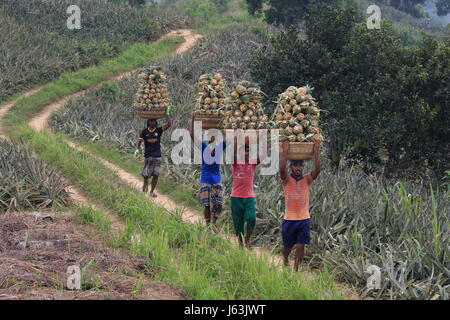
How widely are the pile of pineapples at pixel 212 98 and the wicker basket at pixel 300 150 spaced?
2471 mm

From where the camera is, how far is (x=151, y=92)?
1192 cm

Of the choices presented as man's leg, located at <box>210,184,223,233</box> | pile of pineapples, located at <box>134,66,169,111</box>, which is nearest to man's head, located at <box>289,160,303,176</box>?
man's leg, located at <box>210,184,223,233</box>

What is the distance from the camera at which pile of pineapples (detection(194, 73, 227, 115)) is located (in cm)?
946

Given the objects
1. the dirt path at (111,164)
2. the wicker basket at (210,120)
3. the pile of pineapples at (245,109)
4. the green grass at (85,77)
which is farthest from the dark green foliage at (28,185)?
the green grass at (85,77)

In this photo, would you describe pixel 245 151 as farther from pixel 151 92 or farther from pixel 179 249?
pixel 151 92

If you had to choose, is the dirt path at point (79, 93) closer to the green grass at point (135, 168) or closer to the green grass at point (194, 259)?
the green grass at point (135, 168)

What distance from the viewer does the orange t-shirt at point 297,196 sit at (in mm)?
7191

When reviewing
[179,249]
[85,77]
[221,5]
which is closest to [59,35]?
[85,77]

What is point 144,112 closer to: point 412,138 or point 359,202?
point 359,202

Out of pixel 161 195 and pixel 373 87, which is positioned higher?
pixel 373 87

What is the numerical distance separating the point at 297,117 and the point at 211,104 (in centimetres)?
266

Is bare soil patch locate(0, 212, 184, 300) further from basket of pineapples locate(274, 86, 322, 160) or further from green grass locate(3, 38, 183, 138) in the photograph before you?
green grass locate(3, 38, 183, 138)

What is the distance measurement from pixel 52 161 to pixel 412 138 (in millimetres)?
8403
